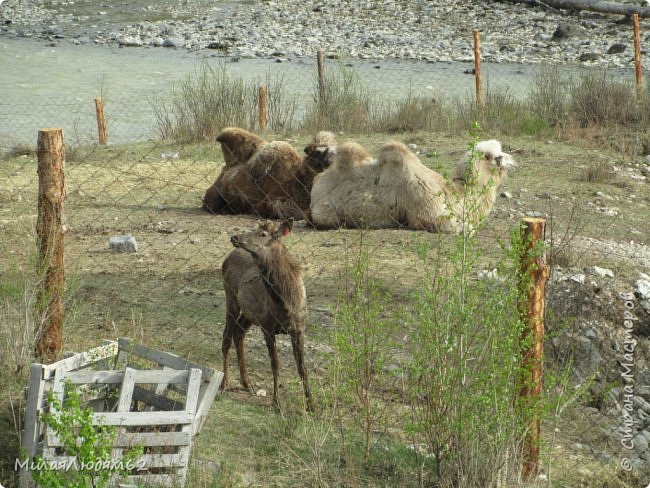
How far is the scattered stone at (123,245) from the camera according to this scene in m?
9.71

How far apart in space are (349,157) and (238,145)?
5.20 ft

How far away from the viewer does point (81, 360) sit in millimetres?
5520

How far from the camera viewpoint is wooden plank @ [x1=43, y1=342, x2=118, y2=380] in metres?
5.22

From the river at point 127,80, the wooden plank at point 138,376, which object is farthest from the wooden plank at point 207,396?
the river at point 127,80

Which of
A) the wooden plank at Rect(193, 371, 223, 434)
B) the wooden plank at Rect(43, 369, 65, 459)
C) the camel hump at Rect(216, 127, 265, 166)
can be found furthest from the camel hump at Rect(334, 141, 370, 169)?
the wooden plank at Rect(43, 369, 65, 459)

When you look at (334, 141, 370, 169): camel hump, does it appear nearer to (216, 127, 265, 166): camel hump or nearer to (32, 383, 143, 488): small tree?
(216, 127, 265, 166): camel hump

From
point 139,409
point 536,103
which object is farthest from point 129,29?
point 139,409

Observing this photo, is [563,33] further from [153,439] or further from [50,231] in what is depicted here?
[153,439]

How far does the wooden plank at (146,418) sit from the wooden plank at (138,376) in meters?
0.26

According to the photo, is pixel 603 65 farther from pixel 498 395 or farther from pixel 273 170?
pixel 498 395

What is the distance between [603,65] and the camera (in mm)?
24141

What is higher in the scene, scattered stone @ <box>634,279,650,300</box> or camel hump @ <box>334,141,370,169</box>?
camel hump @ <box>334,141,370,169</box>

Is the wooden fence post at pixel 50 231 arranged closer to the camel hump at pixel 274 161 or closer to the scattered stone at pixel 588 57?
the camel hump at pixel 274 161

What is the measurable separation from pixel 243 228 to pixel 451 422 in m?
5.87
